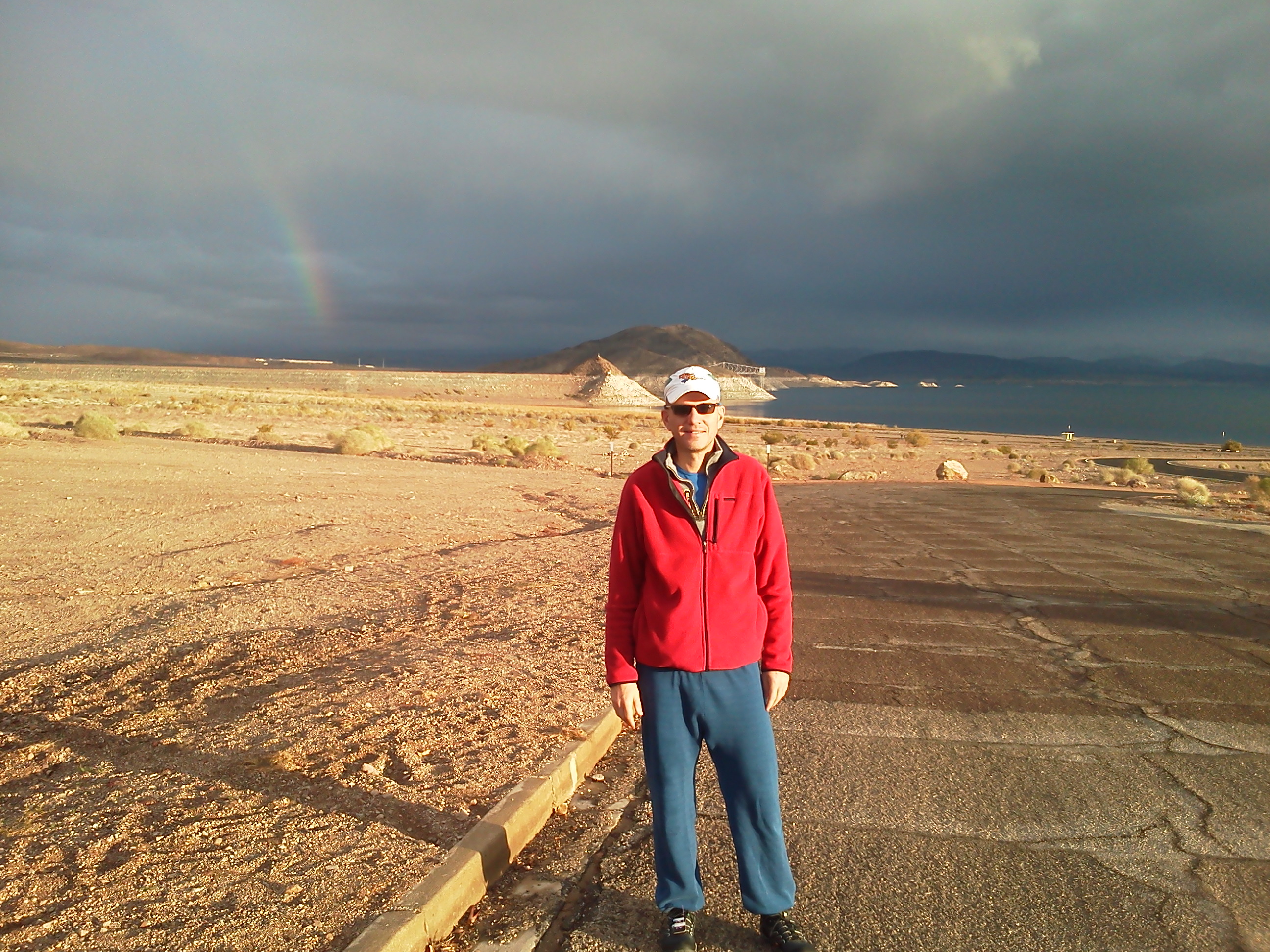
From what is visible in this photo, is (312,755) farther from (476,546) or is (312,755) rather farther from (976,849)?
(476,546)

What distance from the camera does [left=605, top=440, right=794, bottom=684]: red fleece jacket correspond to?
10.4ft

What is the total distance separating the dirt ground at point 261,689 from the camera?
3652mm

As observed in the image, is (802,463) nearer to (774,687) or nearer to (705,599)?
(774,687)

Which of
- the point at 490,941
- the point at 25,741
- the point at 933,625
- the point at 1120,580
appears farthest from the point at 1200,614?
the point at 25,741

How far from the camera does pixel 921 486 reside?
25.0m

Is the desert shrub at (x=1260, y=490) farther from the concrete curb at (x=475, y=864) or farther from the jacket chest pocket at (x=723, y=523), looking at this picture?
the jacket chest pocket at (x=723, y=523)

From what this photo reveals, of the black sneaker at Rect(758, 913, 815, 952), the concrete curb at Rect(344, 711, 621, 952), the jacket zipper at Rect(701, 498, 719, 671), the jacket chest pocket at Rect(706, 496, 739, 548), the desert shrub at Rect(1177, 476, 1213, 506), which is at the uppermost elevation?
the jacket chest pocket at Rect(706, 496, 739, 548)

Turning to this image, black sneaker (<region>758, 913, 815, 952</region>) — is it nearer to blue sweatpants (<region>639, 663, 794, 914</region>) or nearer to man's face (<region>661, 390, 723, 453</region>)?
blue sweatpants (<region>639, 663, 794, 914</region>)

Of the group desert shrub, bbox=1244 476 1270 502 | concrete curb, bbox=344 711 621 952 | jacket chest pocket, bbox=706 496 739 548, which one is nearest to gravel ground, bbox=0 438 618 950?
concrete curb, bbox=344 711 621 952

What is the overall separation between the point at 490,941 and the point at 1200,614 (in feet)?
28.1

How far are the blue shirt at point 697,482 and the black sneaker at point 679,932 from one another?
1550 millimetres

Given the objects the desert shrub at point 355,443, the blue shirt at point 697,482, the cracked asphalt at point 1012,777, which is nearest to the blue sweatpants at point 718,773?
the cracked asphalt at point 1012,777

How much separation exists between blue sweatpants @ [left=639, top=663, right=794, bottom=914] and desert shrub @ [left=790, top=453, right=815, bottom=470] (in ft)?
97.4

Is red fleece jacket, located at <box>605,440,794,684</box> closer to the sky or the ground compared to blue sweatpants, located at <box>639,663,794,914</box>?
closer to the sky
